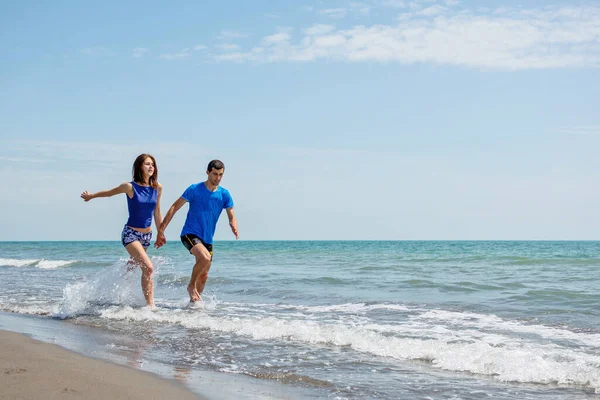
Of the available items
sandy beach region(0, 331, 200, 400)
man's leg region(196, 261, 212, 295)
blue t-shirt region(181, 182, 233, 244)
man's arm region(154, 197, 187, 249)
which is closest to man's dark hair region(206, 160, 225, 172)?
blue t-shirt region(181, 182, 233, 244)

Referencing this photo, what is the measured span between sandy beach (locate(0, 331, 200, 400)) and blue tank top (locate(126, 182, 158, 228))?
2.91 meters

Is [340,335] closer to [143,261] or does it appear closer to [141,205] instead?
[143,261]

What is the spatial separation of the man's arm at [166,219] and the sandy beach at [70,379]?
313cm

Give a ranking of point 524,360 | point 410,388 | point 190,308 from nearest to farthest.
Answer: point 410,388 < point 524,360 < point 190,308

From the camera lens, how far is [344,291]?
11.5 meters

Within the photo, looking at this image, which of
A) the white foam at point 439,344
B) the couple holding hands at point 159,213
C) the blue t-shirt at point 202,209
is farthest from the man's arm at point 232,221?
the white foam at point 439,344

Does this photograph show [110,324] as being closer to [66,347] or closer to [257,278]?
[66,347]

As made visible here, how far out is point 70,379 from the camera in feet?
11.8

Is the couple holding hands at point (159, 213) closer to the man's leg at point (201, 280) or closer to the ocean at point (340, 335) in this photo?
the man's leg at point (201, 280)

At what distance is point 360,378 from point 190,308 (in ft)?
14.2

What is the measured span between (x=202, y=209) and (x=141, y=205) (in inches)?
36.3

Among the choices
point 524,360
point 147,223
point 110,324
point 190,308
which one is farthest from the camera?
point 190,308

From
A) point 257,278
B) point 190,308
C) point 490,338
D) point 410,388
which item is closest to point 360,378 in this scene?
point 410,388

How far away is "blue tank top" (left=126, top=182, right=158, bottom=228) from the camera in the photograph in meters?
7.30
